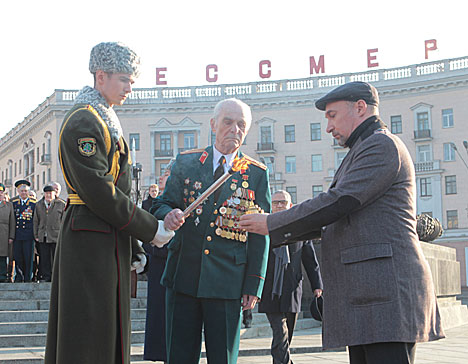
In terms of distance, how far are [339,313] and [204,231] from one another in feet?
3.76

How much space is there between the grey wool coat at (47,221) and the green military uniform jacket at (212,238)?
31.6 ft

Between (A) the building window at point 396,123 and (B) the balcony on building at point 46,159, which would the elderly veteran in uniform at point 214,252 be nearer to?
(A) the building window at point 396,123

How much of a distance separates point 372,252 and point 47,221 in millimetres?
11316

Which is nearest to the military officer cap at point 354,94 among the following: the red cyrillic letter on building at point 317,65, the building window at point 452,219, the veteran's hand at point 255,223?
the veteran's hand at point 255,223

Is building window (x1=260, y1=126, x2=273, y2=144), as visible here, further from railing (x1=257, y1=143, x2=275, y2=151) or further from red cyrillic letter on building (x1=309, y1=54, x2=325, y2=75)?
red cyrillic letter on building (x1=309, y1=54, x2=325, y2=75)

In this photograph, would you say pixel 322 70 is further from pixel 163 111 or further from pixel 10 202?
pixel 10 202

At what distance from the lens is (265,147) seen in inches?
2441

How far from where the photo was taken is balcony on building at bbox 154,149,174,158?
64.0 metres

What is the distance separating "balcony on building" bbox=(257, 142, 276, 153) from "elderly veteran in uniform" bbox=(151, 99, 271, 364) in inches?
2258

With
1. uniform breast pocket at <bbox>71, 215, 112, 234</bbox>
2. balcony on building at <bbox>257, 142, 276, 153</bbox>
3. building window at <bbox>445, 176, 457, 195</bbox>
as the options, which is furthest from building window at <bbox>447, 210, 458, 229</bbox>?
uniform breast pocket at <bbox>71, 215, 112, 234</bbox>

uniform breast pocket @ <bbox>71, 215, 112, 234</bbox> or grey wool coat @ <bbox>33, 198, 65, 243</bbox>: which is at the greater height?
grey wool coat @ <bbox>33, 198, 65, 243</bbox>

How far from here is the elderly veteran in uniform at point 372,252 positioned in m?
3.29

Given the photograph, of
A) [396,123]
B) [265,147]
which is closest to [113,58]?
[396,123]

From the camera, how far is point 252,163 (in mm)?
4484
